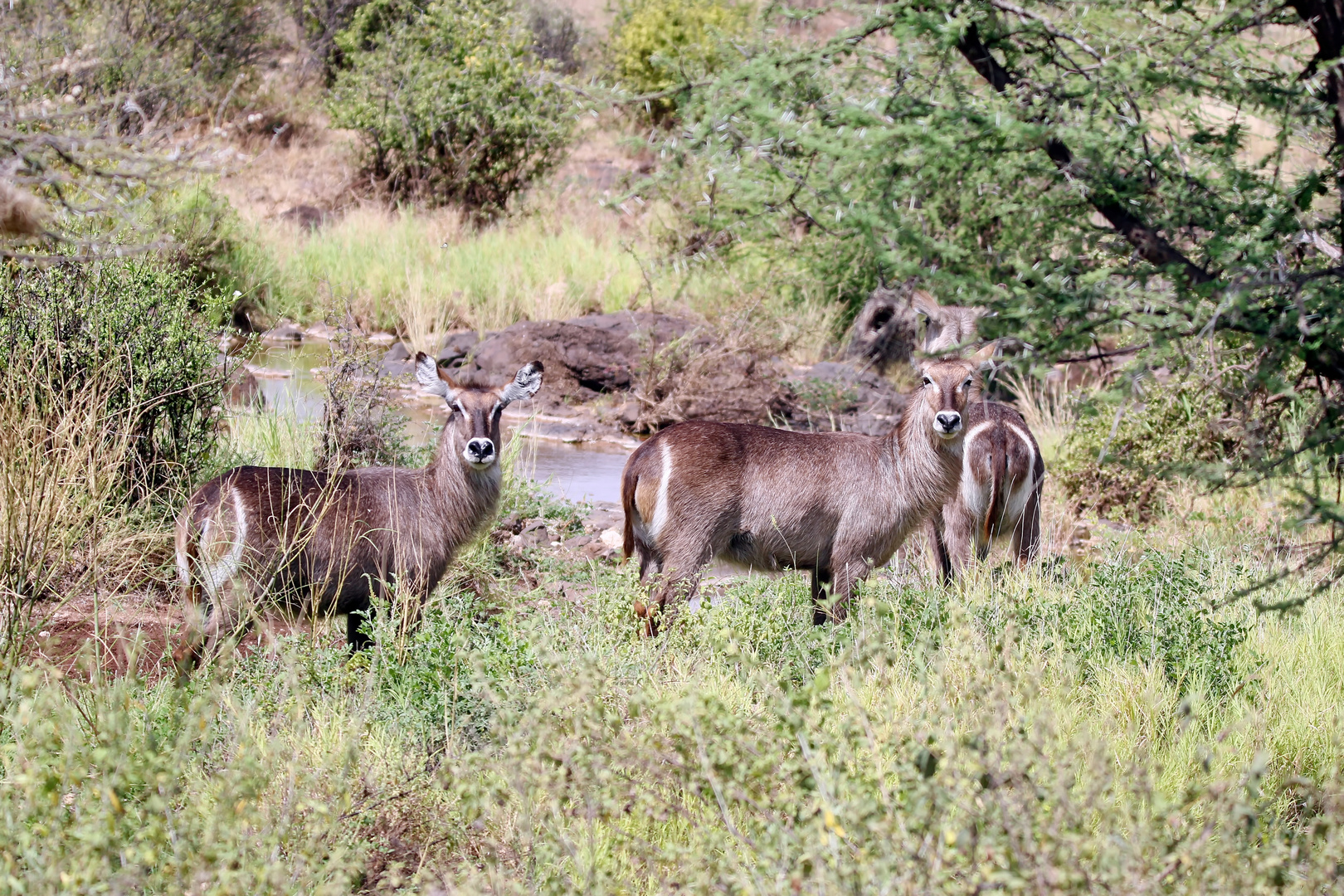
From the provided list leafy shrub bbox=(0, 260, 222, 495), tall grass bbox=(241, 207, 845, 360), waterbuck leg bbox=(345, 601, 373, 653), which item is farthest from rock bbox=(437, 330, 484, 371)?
waterbuck leg bbox=(345, 601, 373, 653)

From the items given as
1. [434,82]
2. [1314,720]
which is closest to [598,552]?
[1314,720]

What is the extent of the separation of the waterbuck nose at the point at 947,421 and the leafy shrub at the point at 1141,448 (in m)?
2.44

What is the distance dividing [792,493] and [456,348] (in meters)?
7.55

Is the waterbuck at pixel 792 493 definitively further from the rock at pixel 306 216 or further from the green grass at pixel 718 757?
the rock at pixel 306 216

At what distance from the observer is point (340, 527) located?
5.20 metres

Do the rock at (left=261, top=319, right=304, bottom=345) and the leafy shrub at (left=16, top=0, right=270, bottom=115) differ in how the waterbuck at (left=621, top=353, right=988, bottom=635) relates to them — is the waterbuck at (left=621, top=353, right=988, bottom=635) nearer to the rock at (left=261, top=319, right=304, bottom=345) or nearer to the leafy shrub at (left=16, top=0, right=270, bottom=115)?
the rock at (left=261, top=319, right=304, bottom=345)

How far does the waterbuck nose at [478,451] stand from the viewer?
5.42m

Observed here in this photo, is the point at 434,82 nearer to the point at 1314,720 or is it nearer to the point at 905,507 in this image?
the point at 905,507

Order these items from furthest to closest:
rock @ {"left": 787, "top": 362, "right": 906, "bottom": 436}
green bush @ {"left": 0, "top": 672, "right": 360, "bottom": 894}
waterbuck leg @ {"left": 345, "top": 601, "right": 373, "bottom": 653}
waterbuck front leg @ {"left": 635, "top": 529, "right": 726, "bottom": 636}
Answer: rock @ {"left": 787, "top": 362, "right": 906, "bottom": 436}
waterbuck front leg @ {"left": 635, "top": 529, "right": 726, "bottom": 636}
waterbuck leg @ {"left": 345, "top": 601, "right": 373, "bottom": 653}
green bush @ {"left": 0, "top": 672, "right": 360, "bottom": 894}

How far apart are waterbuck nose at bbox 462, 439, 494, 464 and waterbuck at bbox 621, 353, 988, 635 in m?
0.65

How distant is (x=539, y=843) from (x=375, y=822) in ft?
2.08

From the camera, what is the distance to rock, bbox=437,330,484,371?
502 inches

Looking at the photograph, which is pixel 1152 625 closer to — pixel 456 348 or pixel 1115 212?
pixel 1115 212

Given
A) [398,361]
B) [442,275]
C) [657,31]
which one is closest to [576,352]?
[398,361]
